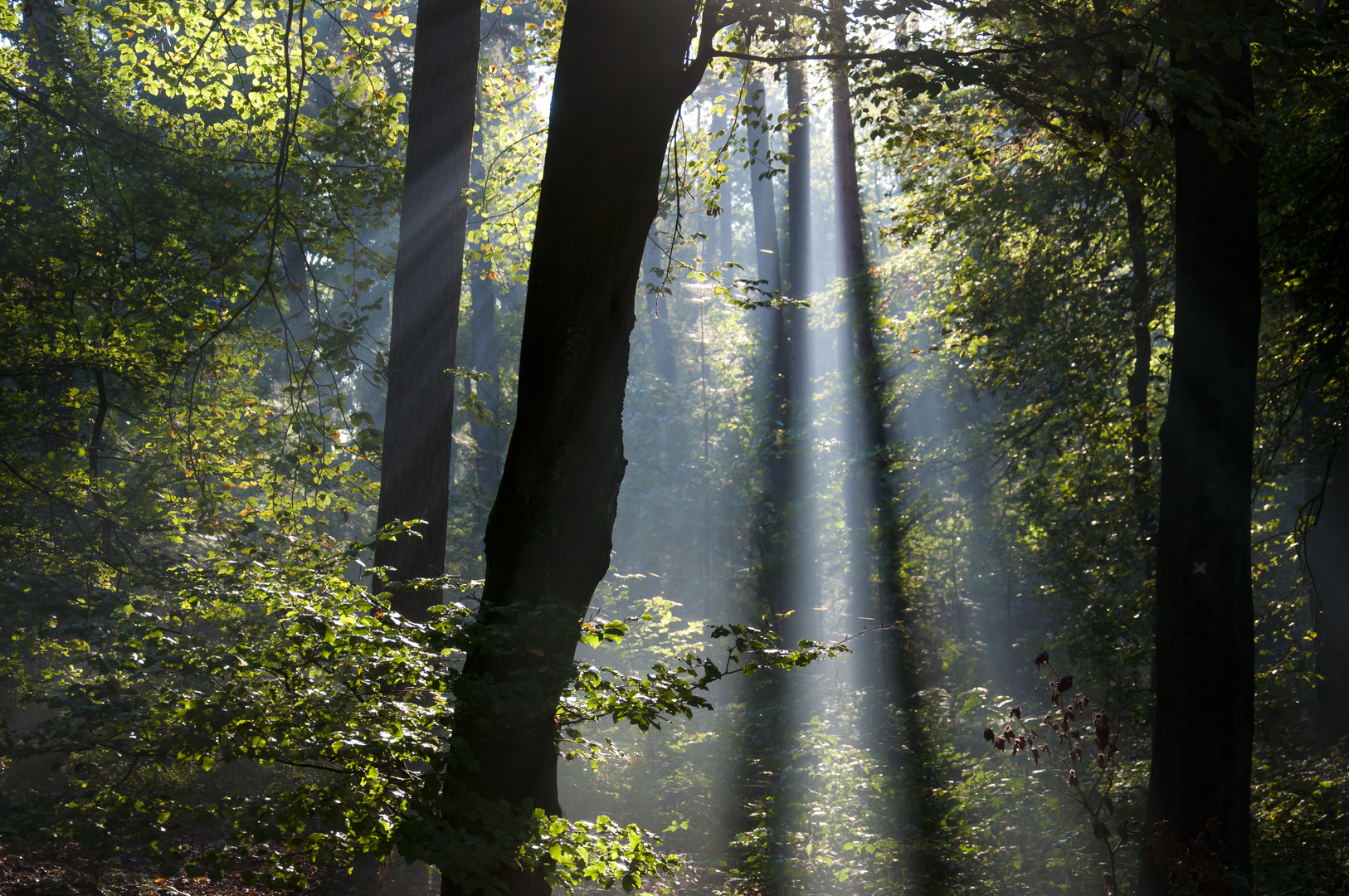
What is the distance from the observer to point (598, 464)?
4.27 metres

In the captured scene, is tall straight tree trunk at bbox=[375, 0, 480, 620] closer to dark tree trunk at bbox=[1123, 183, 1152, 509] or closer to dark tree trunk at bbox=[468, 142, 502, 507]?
dark tree trunk at bbox=[1123, 183, 1152, 509]

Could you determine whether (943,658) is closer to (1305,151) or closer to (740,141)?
(1305,151)

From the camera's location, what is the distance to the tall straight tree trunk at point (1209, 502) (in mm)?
5434

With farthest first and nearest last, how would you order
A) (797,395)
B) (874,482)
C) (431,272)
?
1. (797,395)
2. (874,482)
3. (431,272)

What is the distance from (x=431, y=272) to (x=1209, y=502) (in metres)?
5.85

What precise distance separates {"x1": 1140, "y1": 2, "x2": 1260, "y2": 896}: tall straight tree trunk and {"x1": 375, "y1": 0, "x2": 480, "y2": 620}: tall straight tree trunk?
5.15m

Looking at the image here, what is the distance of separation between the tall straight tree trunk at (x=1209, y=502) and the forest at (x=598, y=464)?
0.03 meters

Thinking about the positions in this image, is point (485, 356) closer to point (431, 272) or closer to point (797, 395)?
point (797, 395)

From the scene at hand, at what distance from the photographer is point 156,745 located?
3.74m

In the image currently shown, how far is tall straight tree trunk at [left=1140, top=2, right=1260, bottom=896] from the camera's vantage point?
5.43m

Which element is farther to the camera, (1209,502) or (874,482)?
(874,482)

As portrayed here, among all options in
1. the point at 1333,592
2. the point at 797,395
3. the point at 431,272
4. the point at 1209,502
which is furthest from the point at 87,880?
the point at 797,395

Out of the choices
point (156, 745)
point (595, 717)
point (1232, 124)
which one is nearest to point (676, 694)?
point (595, 717)

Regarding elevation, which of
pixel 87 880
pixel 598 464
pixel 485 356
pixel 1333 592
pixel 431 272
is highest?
pixel 485 356
